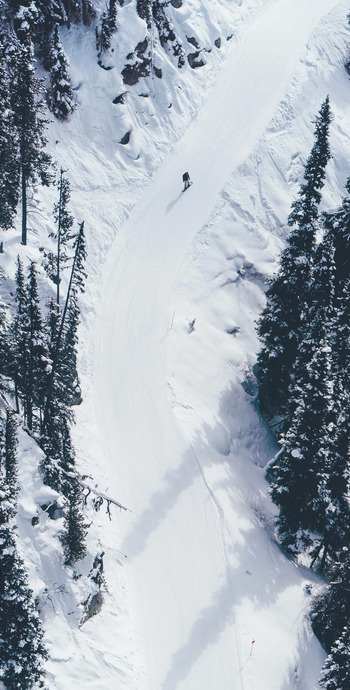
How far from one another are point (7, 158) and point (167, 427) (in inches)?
726

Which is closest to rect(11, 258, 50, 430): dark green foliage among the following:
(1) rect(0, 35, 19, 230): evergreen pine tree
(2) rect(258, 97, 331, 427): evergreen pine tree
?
(1) rect(0, 35, 19, 230): evergreen pine tree

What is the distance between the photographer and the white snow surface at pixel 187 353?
2511cm

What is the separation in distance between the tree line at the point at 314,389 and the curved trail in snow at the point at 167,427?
184 inches

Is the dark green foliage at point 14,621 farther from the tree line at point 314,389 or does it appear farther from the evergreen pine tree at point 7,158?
the evergreen pine tree at point 7,158

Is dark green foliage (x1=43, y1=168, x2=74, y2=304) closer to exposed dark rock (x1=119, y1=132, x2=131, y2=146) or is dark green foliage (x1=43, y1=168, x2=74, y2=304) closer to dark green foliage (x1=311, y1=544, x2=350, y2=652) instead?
exposed dark rock (x1=119, y1=132, x2=131, y2=146)

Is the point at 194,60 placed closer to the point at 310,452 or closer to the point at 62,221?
the point at 62,221

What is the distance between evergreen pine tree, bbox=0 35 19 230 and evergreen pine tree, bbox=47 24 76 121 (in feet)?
26.3

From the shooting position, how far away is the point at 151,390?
35.2 metres

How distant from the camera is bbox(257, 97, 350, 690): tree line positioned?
3003 cm

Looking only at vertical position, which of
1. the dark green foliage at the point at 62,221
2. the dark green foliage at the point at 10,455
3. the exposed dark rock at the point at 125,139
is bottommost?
the dark green foliage at the point at 10,455

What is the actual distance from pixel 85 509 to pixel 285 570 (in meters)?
11.5

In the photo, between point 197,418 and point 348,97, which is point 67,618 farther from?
point 348,97

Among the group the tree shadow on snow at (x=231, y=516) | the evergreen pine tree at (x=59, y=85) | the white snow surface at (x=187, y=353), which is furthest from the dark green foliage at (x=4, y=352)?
the evergreen pine tree at (x=59, y=85)

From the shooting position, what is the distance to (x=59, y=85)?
148 ft
